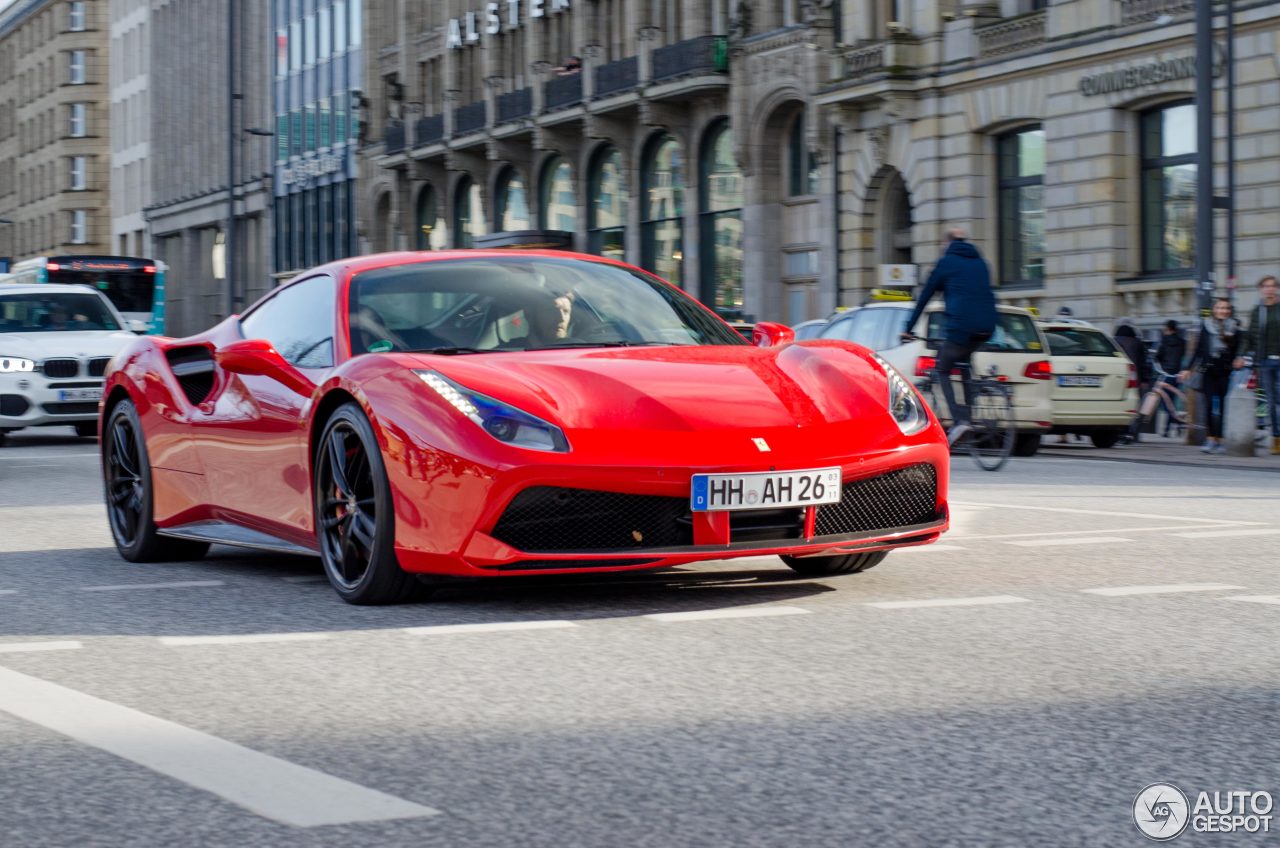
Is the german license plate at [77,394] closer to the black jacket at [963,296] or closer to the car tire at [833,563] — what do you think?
the black jacket at [963,296]

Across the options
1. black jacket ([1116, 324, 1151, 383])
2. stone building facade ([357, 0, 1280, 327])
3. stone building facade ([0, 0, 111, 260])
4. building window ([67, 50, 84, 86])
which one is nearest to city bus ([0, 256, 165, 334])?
stone building facade ([357, 0, 1280, 327])

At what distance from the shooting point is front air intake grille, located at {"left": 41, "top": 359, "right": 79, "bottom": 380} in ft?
69.2

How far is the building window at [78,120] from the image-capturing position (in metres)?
106

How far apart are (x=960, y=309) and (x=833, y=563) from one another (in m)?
8.47

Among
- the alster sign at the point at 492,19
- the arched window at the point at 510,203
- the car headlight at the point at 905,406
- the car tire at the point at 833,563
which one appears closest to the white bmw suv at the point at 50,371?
the car tire at the point at 833,563

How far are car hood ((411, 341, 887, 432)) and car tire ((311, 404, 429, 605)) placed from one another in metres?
0.37

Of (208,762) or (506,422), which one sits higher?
(506,422)

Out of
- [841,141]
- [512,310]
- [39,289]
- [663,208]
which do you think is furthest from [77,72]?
[512,310]

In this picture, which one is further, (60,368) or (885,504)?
(60,368)

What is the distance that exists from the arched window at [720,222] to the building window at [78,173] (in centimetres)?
6712

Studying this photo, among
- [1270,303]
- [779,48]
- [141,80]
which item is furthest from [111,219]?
[1270,303]

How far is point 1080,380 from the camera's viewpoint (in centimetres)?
2197

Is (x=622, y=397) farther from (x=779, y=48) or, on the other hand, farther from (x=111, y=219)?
(x=111, y=219)

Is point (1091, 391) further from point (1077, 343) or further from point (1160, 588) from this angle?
point (1160, 588)
